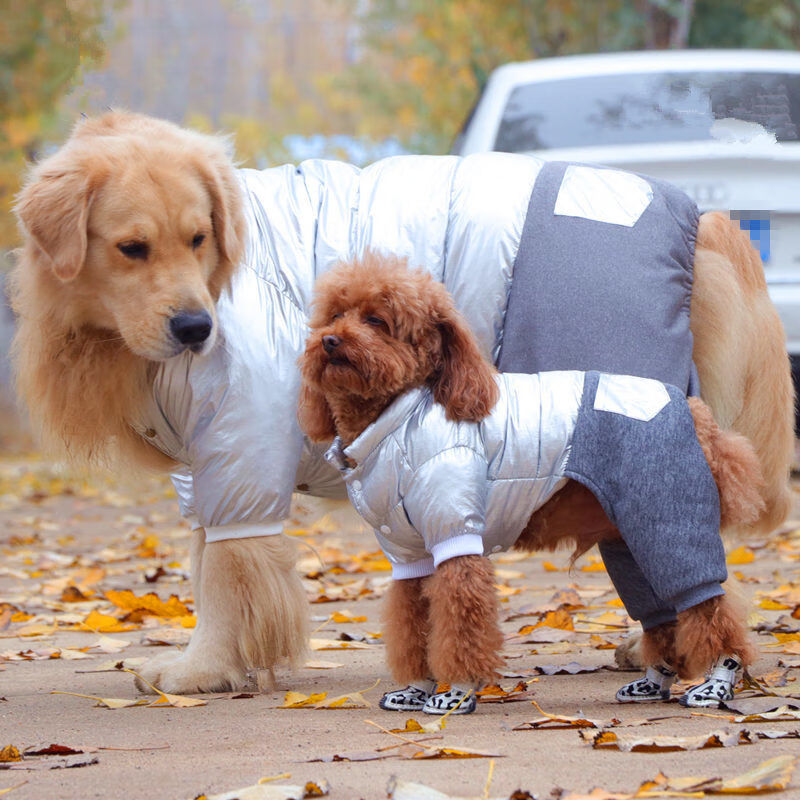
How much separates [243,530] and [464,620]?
0.83 m

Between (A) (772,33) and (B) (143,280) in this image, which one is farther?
(A) (772,33)

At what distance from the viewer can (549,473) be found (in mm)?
3162

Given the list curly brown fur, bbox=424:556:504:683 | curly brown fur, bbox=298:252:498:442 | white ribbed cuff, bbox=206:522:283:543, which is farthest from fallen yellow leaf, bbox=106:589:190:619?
curly brown fur, bbox=424:556:504:683

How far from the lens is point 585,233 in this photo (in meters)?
3.75

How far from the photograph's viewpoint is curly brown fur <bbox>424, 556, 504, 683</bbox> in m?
3.06

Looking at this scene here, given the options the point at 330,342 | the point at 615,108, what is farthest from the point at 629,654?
the point at 615,108

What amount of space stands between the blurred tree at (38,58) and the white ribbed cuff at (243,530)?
2.49 metres

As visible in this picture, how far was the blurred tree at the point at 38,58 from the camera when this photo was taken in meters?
6.01

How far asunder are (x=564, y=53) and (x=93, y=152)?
13.5m

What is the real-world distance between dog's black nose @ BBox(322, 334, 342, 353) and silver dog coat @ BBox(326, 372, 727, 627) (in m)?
0.23

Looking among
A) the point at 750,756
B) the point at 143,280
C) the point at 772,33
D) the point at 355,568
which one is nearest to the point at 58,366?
the point at 143,280

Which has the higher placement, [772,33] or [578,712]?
[772,33]

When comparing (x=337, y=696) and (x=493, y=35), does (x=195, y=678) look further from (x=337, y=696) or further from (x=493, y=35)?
(x=493, y=35)

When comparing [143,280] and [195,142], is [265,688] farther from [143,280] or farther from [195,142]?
[195,142]
